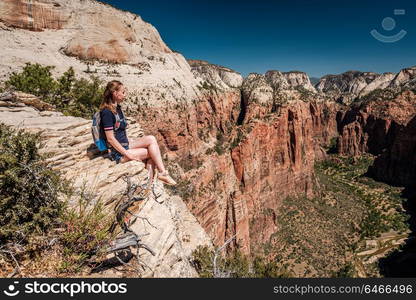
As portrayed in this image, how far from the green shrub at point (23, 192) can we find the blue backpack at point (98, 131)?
1.83 meters

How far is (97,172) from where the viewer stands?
6.25 meters

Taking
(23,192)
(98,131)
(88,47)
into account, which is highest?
(88,47)

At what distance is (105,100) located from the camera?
636 centimetres

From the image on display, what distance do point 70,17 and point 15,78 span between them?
27.6m

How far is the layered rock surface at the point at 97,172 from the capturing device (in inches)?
229

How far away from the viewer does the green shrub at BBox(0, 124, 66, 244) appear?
4.02 m

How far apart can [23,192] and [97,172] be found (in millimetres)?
2067

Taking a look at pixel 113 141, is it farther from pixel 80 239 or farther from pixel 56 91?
pixel 56 91

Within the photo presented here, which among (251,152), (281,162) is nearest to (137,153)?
(251,152)

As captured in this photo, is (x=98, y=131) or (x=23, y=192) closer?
(x=23, y=192)

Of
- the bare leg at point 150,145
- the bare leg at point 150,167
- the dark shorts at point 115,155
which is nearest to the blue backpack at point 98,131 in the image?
the dark shorts at point 115,155

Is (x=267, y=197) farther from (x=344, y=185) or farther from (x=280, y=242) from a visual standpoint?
(x=344, y=185)

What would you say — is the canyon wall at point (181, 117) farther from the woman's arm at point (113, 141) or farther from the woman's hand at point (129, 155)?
the woman's arm at point (113, 141)

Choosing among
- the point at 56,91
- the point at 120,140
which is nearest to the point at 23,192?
the point at 120,140
